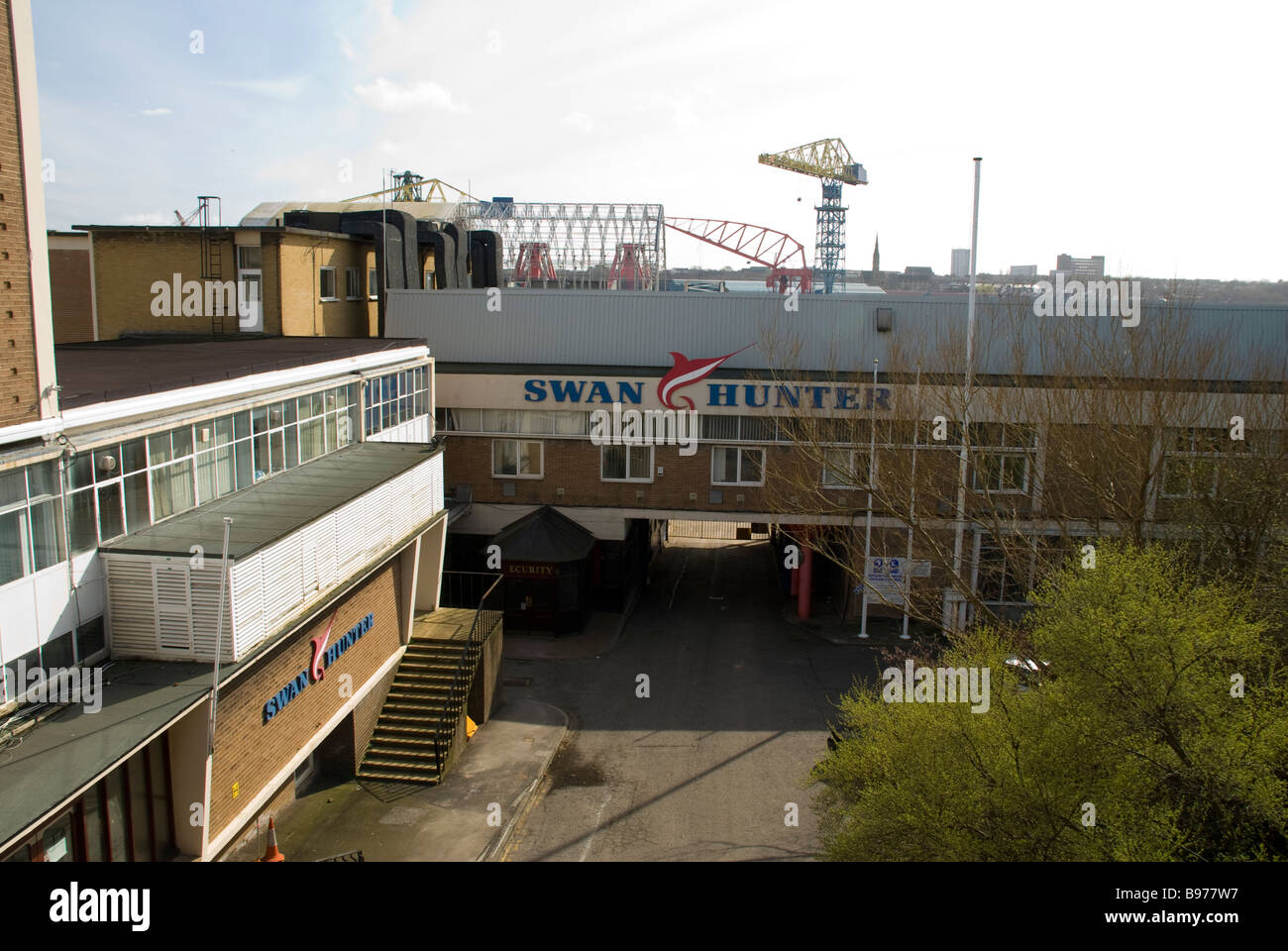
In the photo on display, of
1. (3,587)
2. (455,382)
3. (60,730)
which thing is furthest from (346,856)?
(455,382)

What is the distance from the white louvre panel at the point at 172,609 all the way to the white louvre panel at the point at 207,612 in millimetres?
71

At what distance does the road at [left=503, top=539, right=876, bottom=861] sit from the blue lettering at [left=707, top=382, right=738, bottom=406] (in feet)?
20.3

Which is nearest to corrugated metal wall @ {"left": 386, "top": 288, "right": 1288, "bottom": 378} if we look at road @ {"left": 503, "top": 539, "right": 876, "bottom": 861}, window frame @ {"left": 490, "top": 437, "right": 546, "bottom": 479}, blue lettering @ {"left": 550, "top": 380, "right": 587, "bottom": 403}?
blue lettering @ {"left": 550, "top": 380, "right": 587, "bottom": 403}

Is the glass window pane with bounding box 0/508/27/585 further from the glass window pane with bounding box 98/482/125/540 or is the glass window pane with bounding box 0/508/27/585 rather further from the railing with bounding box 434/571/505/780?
the railing with bounding box 434/571/505/780

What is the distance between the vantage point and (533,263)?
2534 inches

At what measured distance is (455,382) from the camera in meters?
26.6

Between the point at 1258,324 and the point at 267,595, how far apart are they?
2762 cm

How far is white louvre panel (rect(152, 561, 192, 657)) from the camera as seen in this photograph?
10.2 m

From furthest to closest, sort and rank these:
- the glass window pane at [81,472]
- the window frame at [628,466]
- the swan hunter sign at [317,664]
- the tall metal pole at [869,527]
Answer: the window frame at [628,466] < the tall metal pole at [869,527] < the swan hunter sign at [317,664] < the glass window pane at [81,472]

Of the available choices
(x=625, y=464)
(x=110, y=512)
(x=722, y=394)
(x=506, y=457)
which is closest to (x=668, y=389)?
(x=722, y=394)

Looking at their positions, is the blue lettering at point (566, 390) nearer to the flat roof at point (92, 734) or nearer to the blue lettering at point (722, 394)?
the blue lettering at point (722, 394)

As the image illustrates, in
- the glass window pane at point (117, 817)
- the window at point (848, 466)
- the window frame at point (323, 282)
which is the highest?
the window frame at point (323, 282)

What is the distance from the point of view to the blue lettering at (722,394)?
25953 millimetres

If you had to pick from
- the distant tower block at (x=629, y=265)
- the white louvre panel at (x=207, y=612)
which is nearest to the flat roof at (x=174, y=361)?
the white louvre panel at (x=207, y=612)
